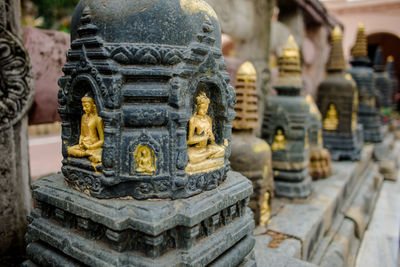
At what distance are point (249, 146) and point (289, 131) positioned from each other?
1078 mm

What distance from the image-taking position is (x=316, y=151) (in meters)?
4.98

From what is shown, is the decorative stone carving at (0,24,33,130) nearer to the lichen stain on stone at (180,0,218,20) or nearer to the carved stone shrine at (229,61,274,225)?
the lichen stain on stone at (180,0,218,20)

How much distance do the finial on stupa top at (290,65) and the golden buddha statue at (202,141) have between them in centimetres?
240

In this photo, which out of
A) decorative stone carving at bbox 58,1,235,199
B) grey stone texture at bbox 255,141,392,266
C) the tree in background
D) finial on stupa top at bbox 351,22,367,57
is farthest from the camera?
the tree in background

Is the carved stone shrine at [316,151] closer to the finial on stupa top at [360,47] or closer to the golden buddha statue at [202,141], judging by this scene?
the golden buddha statue at [202,141]

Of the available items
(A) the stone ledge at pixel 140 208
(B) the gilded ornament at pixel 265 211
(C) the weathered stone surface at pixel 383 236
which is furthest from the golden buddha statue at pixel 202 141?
(C) the weathered stone surface at pixel 383 236

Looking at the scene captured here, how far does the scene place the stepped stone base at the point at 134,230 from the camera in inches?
68.0

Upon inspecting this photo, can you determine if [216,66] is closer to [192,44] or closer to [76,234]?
[192,44]

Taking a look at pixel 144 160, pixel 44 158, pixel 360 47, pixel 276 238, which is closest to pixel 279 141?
pixel 276 238

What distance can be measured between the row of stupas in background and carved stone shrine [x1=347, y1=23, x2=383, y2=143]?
5.68ft

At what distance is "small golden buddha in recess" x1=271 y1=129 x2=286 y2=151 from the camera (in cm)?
416

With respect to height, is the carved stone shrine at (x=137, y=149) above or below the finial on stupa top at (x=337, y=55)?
below

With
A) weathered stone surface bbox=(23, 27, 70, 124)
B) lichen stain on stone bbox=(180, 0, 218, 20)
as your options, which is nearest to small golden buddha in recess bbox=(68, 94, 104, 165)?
lichen stain on stone bbox=(180, 0, 218, 20)

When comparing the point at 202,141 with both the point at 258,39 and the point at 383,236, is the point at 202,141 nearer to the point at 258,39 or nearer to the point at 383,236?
the point at 383,236
